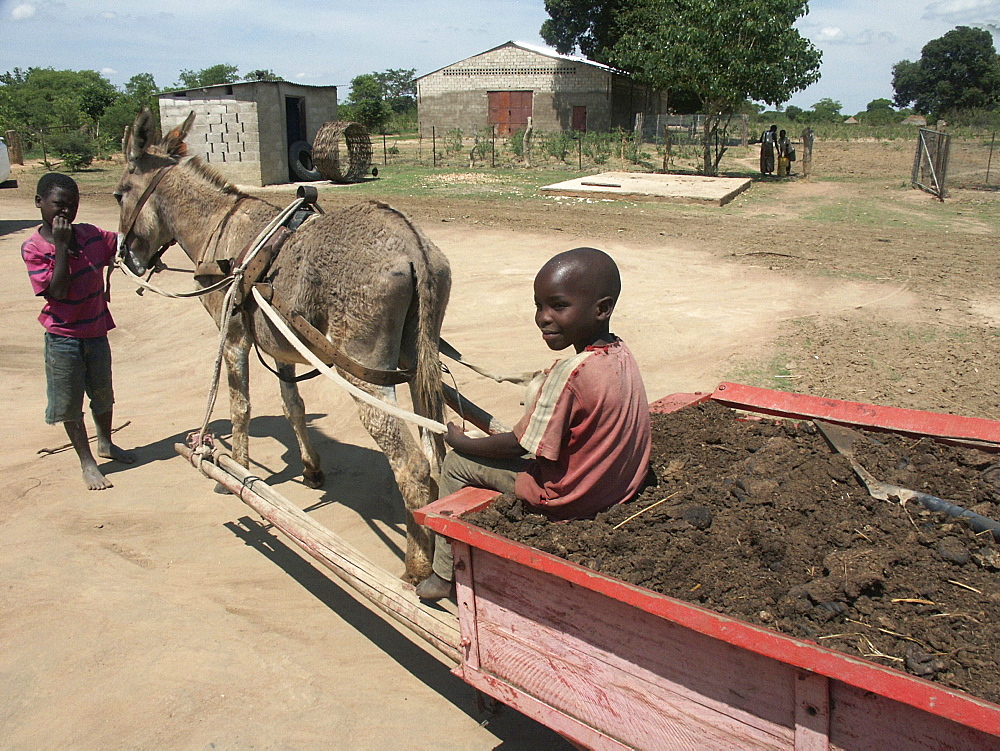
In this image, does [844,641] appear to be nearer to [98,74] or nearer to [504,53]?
[504,53]

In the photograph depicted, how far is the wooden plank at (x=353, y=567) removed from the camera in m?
2.82

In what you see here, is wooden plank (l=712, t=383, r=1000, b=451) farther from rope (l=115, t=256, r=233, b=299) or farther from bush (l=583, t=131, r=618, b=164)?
bush (l=583, t=131, r=618, b=164)

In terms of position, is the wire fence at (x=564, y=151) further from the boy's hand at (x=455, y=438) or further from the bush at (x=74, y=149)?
the boy's hand at (x=455, y=438)

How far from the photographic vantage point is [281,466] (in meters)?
5.76

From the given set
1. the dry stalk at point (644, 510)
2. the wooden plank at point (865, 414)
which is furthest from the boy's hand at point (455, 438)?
the wooden plank at point (865, 414)

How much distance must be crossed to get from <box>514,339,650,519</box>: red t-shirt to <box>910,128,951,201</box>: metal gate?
764 inches

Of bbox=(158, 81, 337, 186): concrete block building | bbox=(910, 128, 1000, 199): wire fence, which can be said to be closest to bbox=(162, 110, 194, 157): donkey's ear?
bbox=(158, 81, 337, 186): concrete block building

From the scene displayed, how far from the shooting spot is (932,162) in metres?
19.8

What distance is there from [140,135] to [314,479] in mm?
2726

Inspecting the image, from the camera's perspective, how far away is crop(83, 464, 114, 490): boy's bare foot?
208 inches

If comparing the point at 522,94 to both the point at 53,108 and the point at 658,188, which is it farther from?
the point at 53,108

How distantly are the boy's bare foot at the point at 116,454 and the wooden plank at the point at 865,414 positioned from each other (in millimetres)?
4484

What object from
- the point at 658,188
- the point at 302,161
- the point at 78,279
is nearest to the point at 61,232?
the point at 78,279

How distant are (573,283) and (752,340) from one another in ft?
19.6
